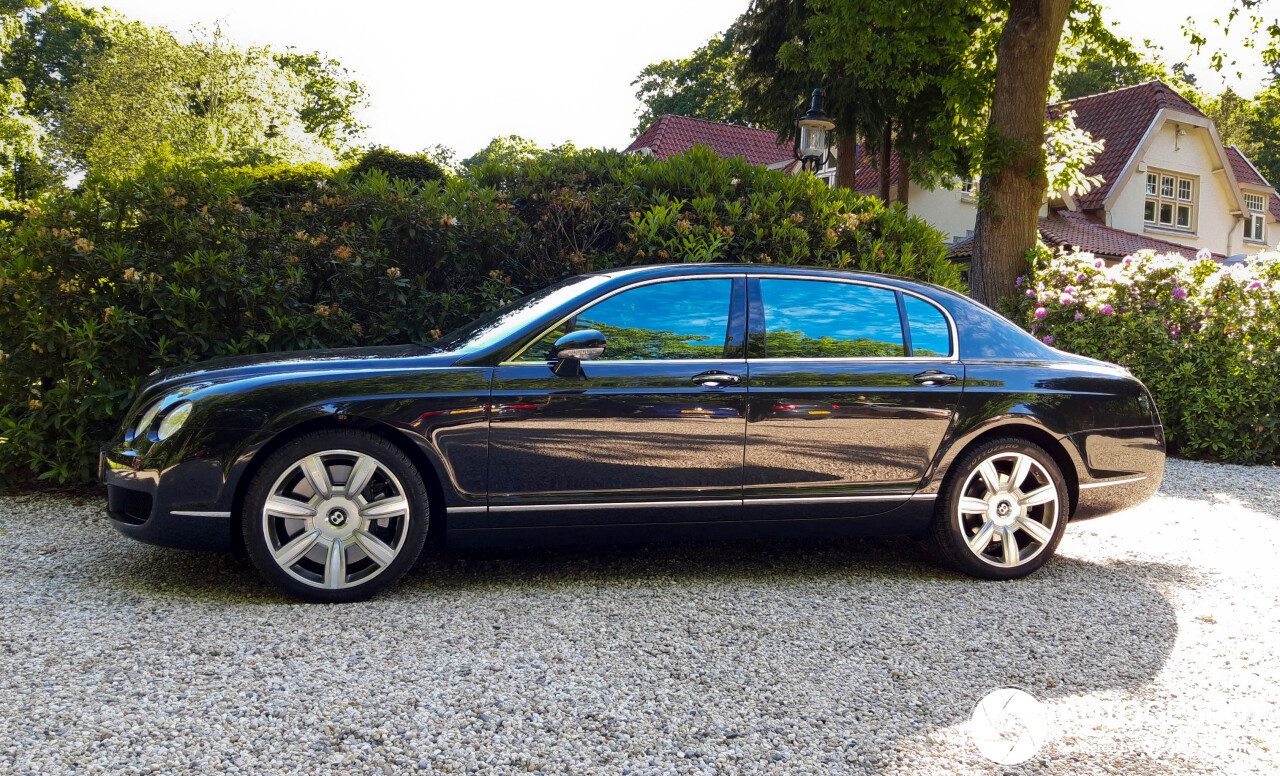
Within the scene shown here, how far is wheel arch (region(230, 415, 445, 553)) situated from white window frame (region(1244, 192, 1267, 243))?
3736 centimetres

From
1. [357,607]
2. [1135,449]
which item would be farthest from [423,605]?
[1135,449]

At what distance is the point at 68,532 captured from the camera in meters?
5.33

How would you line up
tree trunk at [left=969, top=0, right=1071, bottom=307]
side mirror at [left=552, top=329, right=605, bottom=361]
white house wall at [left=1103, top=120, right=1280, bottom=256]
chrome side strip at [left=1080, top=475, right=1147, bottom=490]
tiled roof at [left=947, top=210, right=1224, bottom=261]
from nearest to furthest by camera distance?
side mirror at [left=552, top=329, right=605, bottom=361]
chrome side strip at [left=1080, top=475, right=1147, bottom=490]
tree trunk at [left=969, top=0, right=1071, bottom=307]
tiled roof at [left=947, top=210, right=1224, bottom=261]
white house wall at [left=1103, top=120, right=1280, bottom=256]

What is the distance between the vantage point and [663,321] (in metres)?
4.38

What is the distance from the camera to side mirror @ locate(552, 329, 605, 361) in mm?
4055

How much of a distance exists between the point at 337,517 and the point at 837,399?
2302 mm

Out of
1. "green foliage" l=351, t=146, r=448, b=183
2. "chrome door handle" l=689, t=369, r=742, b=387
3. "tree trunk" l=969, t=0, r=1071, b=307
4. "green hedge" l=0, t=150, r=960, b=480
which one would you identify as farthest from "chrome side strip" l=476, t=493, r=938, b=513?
"green foliage" l=351, t=146, r=448, b=183

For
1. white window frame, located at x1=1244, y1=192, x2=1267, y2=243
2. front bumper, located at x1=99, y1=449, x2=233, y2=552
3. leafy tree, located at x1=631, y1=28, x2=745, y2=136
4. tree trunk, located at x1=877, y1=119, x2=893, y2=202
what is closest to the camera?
front bumper, located at x1=99, y1=449, x2=233, y2=552

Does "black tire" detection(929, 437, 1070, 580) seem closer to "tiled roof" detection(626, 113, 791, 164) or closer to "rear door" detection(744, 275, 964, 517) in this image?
"rear door" detection(744, 275, 964, 517)

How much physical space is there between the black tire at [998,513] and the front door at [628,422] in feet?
3.66

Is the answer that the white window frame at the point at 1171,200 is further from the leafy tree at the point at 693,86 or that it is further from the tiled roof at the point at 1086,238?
the leafy tree at the point at 693,86

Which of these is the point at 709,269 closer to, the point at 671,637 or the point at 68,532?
the point at 671,637

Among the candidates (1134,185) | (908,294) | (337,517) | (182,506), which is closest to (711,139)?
(1134,185)

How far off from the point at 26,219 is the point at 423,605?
4493 mm
